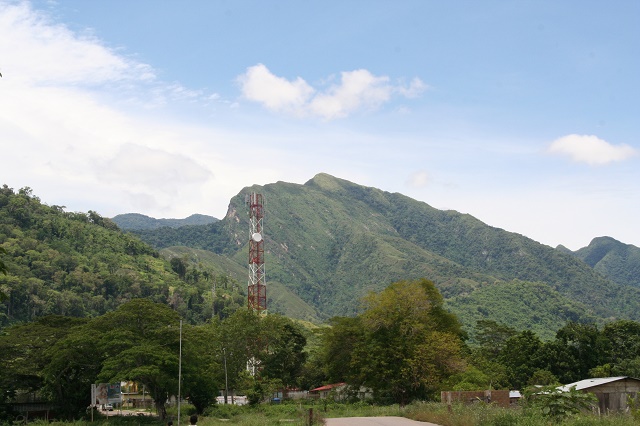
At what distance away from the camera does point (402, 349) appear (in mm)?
45500

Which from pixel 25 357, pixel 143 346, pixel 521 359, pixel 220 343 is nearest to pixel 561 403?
pixel 143 346

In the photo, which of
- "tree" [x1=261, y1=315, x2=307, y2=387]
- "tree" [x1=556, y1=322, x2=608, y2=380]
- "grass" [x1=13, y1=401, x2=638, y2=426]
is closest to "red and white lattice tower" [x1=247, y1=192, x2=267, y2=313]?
"tree" [x1=261, y1=315, x2=307, y2=387]

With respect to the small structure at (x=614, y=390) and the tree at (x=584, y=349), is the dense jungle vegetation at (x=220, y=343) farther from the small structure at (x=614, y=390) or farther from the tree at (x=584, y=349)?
the small structure at (x=614, y=390)

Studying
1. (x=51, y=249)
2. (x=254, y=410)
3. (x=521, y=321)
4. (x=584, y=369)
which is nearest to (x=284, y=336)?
(x=254, y=410)

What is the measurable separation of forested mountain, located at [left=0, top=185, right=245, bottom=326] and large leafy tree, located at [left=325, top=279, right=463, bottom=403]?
57.7 metres

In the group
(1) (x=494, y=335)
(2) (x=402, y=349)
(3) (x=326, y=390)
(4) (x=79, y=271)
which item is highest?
(4) (x=79, y=271)

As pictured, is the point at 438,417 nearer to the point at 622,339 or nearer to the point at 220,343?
the point at 220,343

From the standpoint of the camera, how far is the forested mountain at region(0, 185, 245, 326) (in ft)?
325

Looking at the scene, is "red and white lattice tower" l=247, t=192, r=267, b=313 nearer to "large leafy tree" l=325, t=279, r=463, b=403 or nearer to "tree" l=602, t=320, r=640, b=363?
"large leafy tree" l=325, t=279, r=463, b=403

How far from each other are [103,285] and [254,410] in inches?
2839

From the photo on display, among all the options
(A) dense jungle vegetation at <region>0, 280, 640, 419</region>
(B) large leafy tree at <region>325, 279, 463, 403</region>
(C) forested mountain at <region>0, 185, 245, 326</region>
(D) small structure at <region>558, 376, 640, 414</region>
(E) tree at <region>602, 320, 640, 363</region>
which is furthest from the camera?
(C) forested mountain at <region>0, 185, 245, 326</region>

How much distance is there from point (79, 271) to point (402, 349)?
79.9 m

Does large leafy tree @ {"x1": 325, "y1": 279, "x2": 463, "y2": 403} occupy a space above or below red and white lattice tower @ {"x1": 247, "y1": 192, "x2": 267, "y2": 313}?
below

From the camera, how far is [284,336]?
66.4m
